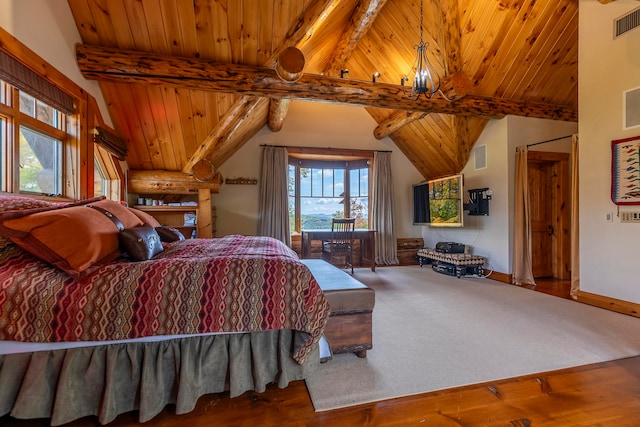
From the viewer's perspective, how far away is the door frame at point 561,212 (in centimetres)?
436

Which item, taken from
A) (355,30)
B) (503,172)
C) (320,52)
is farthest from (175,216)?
(503,172)

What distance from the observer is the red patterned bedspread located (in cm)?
122

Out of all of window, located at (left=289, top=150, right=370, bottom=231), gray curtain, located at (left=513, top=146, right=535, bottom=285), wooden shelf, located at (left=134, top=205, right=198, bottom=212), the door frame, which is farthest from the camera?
window, located at (left=289, top=150, right=370, bottom=231)

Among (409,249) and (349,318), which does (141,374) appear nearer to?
(349,318)

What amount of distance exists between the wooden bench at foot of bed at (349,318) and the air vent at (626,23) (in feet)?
12.4

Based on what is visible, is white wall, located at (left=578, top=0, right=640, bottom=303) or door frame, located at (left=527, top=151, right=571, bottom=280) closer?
white wall, located at (left=578, top=0, right=640, bottom=303)

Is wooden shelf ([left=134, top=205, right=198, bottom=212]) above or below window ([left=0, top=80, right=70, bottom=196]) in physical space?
below

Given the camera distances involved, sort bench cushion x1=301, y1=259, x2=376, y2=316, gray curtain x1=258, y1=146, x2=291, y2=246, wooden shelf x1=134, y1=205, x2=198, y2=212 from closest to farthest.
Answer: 1. bench cushion x1=301, y1=259, x2=376, y2=316
2. wooden shelf x1=134, y1=205, x2=198, y2=212
3. gray curtain x1=258, y1=146, x2=291, y2=246

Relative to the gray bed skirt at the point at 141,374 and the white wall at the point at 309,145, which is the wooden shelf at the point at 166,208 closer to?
the white wall at the point at 309,145

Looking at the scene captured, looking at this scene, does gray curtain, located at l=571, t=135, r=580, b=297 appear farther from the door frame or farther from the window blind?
the window blind

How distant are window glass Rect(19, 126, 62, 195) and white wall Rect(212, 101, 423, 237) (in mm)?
2718

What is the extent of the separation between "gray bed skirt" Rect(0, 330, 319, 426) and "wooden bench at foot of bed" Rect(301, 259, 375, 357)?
0.37 m

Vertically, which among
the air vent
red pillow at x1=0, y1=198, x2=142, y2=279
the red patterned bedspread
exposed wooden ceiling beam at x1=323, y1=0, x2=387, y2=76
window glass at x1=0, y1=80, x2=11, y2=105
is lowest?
the red patterned bedspread

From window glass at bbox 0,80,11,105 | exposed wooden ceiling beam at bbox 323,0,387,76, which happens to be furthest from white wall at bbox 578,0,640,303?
window glass at bbox 0,80,11,105
